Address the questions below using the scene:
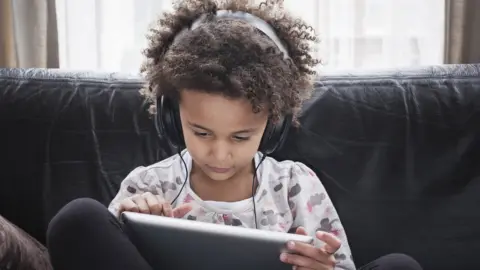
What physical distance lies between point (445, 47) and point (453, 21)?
0.24ft

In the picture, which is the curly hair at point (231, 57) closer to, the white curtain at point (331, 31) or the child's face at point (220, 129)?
the child's face at point (220, 129)

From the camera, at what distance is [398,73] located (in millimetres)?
1421

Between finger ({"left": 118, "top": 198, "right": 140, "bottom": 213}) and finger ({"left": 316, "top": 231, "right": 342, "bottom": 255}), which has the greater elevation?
finger ({"left": 118, "top": 198, "right": 140, "bottom": 213})

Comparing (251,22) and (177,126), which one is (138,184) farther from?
(251,22)

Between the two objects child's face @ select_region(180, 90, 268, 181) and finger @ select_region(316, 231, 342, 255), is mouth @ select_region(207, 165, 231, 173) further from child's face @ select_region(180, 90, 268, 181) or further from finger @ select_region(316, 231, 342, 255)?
finger @ select_region(316, 231, 342, 255)

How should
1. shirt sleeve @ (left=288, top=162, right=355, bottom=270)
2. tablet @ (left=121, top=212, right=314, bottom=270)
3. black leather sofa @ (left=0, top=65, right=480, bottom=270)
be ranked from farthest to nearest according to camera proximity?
black leather sofa @ (left=0, top=65, right=480, bottom=270) → shirt sleeve @ (left=288, top=162, right=355, bottom=270) → tablet @ (left=121, top=212, right=314, bottom=270)

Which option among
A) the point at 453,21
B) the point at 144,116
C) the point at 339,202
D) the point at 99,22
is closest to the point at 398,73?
the point at 339,202

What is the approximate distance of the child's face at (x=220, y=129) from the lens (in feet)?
3.44

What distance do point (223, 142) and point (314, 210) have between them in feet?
0.87

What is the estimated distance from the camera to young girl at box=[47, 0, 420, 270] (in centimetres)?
103

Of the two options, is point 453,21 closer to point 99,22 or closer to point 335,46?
point 335,46

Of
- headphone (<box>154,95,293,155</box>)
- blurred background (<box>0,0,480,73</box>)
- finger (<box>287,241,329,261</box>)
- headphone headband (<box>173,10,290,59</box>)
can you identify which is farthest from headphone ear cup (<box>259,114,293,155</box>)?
blurred background (<box>0,0,480,73</box>)

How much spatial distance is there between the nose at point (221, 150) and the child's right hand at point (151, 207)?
9cm

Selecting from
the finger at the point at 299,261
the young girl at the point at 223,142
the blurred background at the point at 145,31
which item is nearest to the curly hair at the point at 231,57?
the young girl at the point at 223,142
